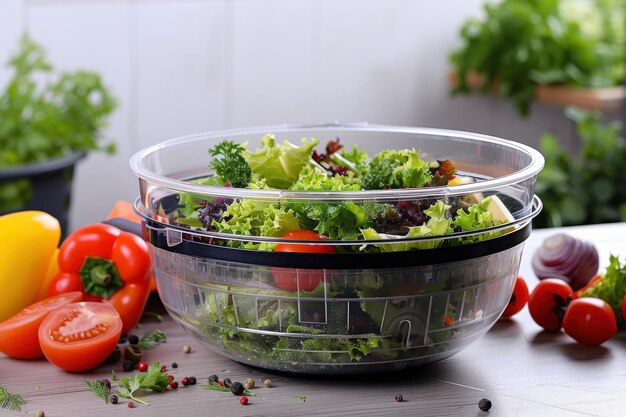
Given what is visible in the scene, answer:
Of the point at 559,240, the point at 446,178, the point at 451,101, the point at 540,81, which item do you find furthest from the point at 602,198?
the point at 446,178

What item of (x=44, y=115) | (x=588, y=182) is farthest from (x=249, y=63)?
(x=588, y=182)

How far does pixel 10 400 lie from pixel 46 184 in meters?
1.75

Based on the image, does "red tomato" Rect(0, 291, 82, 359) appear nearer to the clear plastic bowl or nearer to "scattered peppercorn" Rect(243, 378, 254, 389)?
the clear plastic bowl

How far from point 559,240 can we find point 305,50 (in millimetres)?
2478

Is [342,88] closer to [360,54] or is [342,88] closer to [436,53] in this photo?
[360,54]

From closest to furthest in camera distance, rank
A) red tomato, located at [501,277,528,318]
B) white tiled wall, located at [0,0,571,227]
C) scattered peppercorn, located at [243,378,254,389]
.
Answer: scattered peppercorn, located at [243,378,254,389] < red tomato, located at [501,277,528,318] < white tiled wall, located at [0,0,571,227]

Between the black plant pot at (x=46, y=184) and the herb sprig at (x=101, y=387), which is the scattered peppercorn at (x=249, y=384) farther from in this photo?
the black plant pot at (x=46, y=184)

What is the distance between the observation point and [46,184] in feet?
9.36

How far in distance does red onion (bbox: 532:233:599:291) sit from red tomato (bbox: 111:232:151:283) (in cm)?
71

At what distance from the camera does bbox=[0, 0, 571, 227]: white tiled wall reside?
351 centimetres

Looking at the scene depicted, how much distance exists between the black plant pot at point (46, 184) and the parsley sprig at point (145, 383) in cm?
167

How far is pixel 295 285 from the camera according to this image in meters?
1.14

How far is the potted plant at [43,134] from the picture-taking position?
2.78 m

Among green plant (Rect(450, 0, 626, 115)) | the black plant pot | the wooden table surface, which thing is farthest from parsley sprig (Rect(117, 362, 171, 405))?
green plant (Rect(450, 0, 626, 115))
